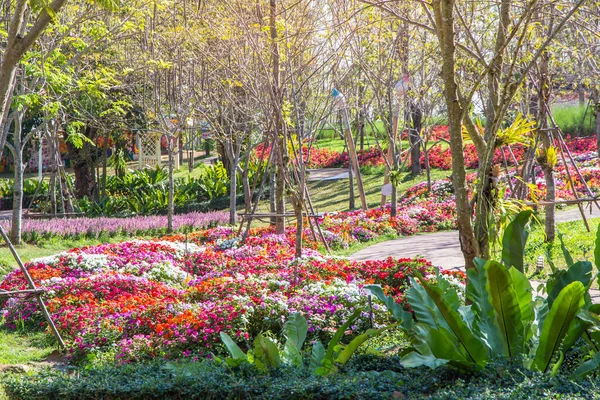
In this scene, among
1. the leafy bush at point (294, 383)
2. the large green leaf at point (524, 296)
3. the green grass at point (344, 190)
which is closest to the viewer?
the leafy bush at point (294, 383)

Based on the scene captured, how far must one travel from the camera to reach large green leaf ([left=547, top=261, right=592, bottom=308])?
4855 millimetres

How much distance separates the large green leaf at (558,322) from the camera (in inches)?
167

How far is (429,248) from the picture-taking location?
43.4 ft

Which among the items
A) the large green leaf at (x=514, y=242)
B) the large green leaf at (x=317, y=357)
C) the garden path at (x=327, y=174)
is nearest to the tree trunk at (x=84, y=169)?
the garden path at (x=327, y=174)

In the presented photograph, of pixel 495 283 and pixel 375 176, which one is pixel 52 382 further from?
pixel 375 176

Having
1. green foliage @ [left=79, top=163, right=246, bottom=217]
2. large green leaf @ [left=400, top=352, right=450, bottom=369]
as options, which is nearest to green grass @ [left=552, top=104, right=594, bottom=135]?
green foliage @ [left=79, top=163, right=246, bottom=217]

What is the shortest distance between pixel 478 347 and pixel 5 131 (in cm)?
1196

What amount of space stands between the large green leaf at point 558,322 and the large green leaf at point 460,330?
13.8 inches

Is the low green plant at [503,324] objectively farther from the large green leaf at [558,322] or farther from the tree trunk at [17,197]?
the tree trunk at [17,197]

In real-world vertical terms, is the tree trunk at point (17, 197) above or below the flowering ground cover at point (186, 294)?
above

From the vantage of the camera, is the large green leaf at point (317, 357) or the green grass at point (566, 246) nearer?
the large green leaf at point (317, 357)

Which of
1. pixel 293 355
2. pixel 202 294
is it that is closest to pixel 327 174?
pixel 202 294

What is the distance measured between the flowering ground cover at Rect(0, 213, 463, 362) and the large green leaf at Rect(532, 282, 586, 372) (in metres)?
2.69

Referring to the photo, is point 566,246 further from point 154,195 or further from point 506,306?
point 154,195
